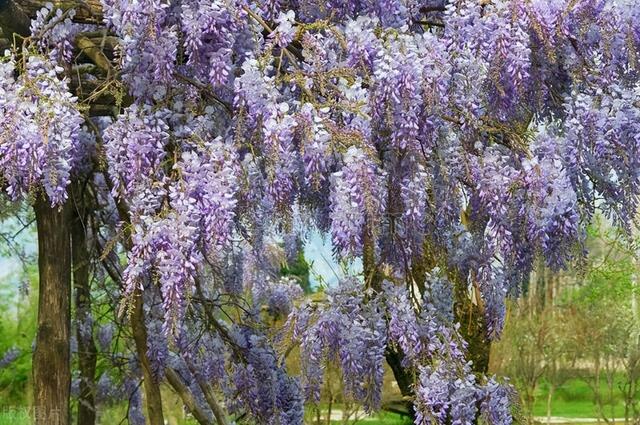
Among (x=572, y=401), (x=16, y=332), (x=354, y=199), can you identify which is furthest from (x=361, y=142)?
(x=572, y=401)

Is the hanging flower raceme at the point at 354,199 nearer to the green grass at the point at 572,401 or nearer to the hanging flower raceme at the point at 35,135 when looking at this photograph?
the hanging flower raceme at the point at 35,135

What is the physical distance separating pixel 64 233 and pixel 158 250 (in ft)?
6.85

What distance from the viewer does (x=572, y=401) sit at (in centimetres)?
2594

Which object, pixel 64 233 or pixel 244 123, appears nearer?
pixel 244 123

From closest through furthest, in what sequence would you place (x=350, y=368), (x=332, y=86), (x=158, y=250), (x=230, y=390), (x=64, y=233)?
1. (x=158, y=250)
2. (x=332, y=86)
3. (x=350, y=368)
4. (x=64, y=233)
5. (x=230, y=390)

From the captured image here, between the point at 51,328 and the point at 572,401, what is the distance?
2119 centimetres

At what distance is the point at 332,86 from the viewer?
5027 millimetres

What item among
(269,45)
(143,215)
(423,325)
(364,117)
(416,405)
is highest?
(269,45)

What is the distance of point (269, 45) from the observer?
498 cm

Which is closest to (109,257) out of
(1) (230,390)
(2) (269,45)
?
(1) (230,390)

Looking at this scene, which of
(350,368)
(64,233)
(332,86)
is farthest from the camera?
(64,233)

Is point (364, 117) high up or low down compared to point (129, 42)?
down

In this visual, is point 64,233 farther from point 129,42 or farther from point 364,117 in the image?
point 364,117

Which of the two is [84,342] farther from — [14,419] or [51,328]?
[51,328]
